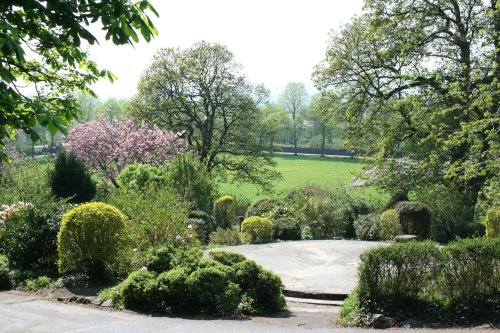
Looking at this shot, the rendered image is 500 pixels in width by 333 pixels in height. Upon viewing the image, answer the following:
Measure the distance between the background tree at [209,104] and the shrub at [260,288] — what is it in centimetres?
2625

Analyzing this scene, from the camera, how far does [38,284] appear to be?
12078 millimetres

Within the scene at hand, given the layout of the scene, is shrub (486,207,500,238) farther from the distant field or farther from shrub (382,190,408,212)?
the distant field

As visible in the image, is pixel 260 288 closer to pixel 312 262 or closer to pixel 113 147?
pixel 312 262

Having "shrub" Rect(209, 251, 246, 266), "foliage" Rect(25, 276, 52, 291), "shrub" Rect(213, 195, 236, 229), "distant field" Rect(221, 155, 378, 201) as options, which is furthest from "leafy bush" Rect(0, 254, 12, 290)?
"distant field" Rect(221, 155, 378, 201)

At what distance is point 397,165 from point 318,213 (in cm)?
546

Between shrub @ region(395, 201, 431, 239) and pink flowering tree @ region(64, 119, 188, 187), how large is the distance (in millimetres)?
16462

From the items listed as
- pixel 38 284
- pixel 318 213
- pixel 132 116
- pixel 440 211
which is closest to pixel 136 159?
pixel 132 116

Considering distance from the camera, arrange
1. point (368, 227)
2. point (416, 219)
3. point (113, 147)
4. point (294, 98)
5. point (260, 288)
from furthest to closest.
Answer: point (294, 98) → point (113, 147) → point (368, 227) → point (416, 219) → point (260, 288)

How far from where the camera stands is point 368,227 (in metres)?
21.0

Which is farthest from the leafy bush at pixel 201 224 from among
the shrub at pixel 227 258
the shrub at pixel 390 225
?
the shrub at pixel 227 258

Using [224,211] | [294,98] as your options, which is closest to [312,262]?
[224,211]

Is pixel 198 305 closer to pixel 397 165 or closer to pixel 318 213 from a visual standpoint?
pixel 318 213

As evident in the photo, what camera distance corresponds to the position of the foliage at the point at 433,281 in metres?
8.87

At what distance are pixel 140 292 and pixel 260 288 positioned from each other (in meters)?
2.21
